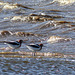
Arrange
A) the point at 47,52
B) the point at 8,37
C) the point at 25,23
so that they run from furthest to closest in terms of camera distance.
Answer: the point at 25,23, the point at 8,37, the point at 47,52

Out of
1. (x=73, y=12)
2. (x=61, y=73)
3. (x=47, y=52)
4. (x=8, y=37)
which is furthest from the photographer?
(x=73, y=12)

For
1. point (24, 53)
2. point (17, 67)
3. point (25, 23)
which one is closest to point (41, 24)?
point (25, 23)

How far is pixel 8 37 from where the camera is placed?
50.6 feet

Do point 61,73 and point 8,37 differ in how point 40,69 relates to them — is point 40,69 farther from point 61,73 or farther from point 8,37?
point 8,37

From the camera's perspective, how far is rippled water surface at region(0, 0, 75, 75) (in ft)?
30.2

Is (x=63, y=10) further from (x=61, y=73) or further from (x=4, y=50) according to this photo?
(x=61, y=73)

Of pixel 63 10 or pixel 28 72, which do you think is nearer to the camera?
pixel 28 72

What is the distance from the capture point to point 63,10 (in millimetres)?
24344

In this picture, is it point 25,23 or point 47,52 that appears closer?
point 47,52

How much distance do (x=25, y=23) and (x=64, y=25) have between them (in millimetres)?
3214

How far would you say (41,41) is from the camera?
14180 millimetres

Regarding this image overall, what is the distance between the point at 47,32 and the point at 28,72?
7736mm

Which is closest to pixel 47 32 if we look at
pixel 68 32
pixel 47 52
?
pixel 68 32

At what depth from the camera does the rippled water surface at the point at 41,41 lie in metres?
9.21
